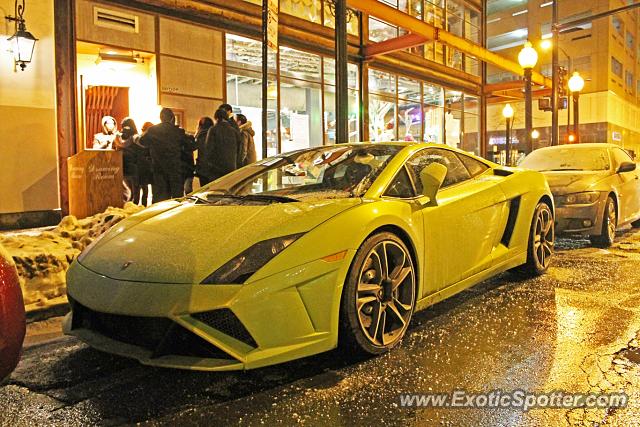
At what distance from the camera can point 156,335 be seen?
8.66ft

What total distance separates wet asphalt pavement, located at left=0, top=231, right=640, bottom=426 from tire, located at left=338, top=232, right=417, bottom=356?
0.12m

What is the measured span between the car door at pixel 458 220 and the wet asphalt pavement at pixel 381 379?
1.34 feet

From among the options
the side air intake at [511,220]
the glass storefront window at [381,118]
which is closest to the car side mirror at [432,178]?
the side air intake at [511,220]

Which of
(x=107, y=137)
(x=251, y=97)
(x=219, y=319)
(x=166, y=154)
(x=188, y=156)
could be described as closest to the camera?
(x=219, y=319)

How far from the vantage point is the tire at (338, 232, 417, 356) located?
3.00 meters

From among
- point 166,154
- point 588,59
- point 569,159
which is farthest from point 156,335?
point 588,59

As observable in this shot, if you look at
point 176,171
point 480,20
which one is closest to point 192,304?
point 176,171

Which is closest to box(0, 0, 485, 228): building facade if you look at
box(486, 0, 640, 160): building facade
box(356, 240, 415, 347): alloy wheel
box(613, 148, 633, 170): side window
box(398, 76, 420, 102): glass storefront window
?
box(398, 76, 420, 102): glass storefront window

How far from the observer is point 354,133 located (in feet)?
52.1

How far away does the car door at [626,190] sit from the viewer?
7.62 meters

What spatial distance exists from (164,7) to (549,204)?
338 inches

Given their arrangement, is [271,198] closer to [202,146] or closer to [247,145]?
[202,146]

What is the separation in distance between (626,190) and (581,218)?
141 cm

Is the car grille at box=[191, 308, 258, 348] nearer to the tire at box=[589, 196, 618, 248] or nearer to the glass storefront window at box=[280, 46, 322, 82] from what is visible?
the tire at box=[589, 196, 618, 248]
